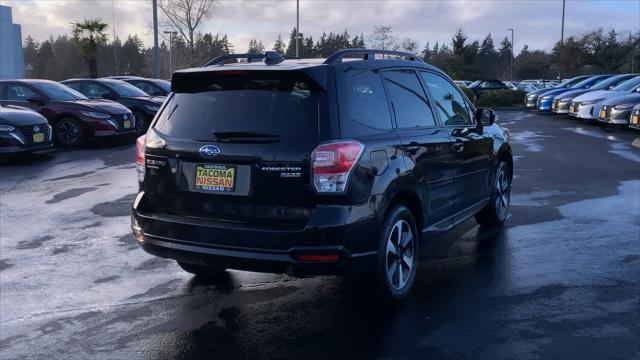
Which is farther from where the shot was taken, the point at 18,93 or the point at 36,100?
the point at 18,93

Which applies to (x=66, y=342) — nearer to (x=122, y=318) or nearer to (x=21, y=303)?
(x=122, y=318)

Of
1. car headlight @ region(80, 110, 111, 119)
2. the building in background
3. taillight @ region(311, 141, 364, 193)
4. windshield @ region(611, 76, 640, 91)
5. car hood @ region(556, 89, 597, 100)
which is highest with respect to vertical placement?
the building in background

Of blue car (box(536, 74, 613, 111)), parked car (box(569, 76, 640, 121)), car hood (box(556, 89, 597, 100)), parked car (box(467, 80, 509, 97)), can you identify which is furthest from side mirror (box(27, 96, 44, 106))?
parked car (box(467, 80, 509, 97))

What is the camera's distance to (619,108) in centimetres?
1769

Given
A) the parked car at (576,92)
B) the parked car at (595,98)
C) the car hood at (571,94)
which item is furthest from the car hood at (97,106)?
the car hood at (571,94)

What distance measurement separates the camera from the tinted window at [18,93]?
1525cm

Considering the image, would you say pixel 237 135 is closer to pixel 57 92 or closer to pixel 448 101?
pixel 448 101

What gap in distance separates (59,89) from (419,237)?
1315 centimetres

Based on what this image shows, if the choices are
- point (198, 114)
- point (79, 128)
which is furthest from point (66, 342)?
point (79, 128)

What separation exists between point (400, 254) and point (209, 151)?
5.52ft

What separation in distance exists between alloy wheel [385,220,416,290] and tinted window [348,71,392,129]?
0.79m

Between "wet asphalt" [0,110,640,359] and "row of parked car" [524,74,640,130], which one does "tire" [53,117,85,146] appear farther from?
"row of parked car" [524,74,640,130]

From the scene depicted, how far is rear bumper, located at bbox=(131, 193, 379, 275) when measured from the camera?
13.6 ft

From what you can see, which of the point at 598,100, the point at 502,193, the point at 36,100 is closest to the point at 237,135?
the point at 502,193
